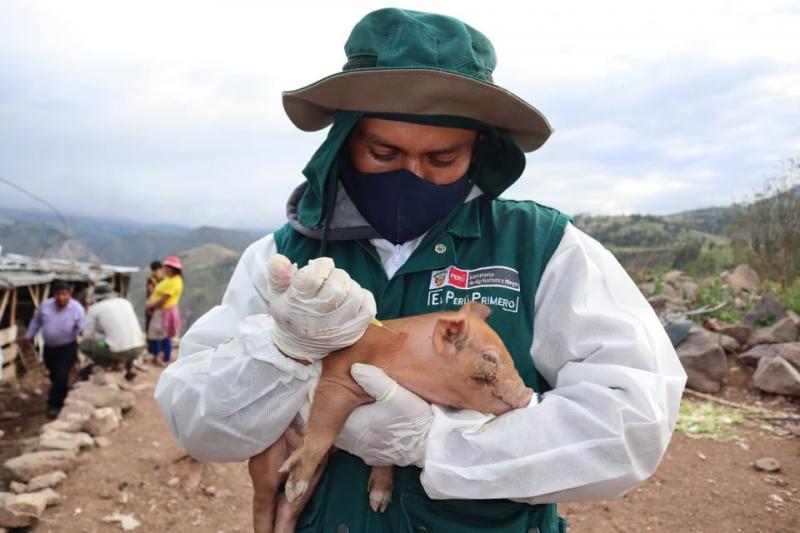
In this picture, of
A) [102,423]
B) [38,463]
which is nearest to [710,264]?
[102,423]

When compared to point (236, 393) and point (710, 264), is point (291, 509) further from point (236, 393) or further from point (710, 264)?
point (710, 264)

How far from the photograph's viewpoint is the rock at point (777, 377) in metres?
7.81

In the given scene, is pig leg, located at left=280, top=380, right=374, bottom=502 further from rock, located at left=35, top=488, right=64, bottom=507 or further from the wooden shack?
the wooden shack

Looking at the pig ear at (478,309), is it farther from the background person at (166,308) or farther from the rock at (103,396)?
the background person at (166,308)

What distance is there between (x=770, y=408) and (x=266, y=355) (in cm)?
821

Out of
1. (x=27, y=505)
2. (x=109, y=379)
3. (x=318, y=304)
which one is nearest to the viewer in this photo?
(x=318, y=304)

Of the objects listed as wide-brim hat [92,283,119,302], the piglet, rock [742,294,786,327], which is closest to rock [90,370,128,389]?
Result: wide-brim hat [92,283,119,302]

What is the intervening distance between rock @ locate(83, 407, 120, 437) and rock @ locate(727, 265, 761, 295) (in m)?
13.7

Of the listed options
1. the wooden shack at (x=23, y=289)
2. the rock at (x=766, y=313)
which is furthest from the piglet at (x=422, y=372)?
the rock at (x=766, y=313)

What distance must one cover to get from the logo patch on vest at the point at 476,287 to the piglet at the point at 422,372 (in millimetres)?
135

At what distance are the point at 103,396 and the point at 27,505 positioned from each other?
13.3 ft

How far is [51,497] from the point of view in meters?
5.83

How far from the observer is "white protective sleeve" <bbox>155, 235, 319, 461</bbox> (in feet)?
6.06

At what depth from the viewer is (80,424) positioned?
7883 mm
